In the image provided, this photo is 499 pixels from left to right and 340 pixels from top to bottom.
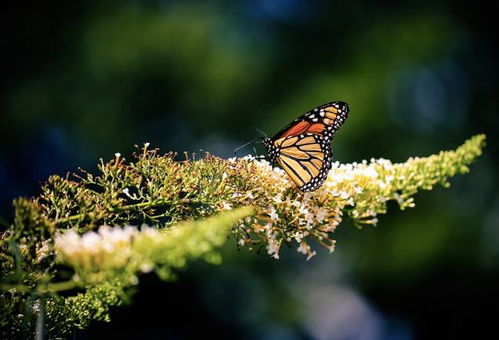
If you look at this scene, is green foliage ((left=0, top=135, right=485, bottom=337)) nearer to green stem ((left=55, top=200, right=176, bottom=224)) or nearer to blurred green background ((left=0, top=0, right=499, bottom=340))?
green stem ((left=55, top=200, right=176, bottom=224))

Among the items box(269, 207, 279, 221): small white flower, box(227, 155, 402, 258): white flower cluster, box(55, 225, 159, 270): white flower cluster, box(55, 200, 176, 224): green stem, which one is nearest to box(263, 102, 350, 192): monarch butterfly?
box(227, 155, 402, 258): white flower cluster

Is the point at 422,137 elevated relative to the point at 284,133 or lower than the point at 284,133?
elevated

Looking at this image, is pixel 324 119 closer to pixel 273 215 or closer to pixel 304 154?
pixel 304 154

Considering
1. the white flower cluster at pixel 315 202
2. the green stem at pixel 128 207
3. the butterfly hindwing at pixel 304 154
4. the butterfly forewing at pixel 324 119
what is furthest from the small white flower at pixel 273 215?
the butterfly forewing at pixel 324 119

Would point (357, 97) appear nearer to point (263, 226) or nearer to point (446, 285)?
point (446, 285)

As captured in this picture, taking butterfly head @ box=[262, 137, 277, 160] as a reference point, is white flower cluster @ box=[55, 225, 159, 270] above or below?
below

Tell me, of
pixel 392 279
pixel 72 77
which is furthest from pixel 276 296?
pixel 72 77
